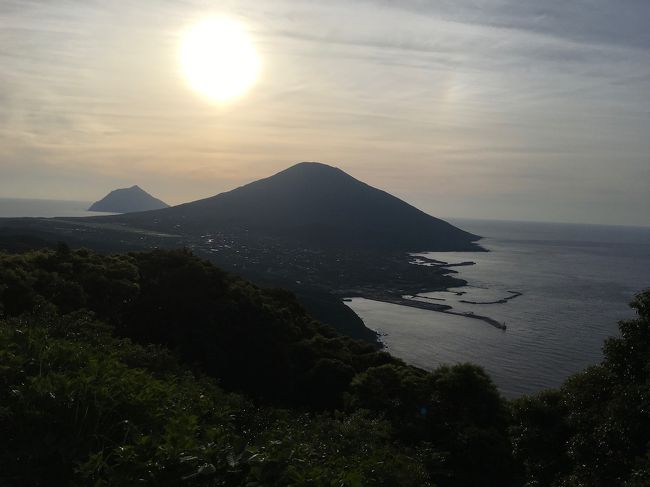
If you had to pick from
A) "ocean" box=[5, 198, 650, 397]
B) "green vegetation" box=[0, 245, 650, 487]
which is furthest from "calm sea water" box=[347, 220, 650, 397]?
"green vegetation" box=[0, 245, 650, 487]

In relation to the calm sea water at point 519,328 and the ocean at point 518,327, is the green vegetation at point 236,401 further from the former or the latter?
the ocean at point 518,327

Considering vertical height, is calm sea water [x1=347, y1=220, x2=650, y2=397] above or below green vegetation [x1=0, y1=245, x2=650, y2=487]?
below

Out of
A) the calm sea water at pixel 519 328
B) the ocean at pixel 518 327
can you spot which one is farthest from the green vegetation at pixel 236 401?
the ocean at pixel 518 327

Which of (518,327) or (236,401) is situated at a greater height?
(236,401)

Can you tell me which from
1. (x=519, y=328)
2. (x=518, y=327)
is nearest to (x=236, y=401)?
(x=519, y=328)

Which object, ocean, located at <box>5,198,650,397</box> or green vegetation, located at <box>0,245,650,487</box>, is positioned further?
ocean, located at <box>5,198,650,397</box>

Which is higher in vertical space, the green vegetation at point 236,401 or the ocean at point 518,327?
the green vegetation at point 236,401

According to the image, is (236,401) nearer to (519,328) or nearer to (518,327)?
(519,328)

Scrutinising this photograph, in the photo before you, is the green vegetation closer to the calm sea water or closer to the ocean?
the calm sea water

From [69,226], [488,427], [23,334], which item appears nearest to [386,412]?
[488,427]
